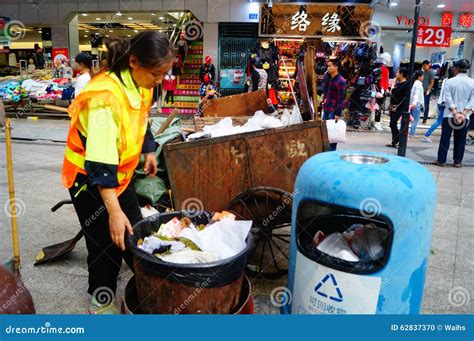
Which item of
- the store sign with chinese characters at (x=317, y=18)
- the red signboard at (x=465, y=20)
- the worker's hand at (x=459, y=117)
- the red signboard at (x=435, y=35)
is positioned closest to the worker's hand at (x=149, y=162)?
the worker's hand at (x=459, y=117)

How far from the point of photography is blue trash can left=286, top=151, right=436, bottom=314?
195cm

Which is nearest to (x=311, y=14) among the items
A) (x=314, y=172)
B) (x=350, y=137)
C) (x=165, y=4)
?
(x=350, y=137)

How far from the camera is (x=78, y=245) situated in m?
3.74

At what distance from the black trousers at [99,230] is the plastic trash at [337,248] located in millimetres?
1178

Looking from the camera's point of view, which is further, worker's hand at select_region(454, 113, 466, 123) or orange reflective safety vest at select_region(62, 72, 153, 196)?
worker's hand at select_region(454, 113, 466, 123)

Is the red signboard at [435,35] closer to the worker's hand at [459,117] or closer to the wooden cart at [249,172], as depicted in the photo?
the worker's hand at [459,117]

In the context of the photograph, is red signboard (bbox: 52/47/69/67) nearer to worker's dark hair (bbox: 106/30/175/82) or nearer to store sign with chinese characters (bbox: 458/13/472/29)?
store sign with chinese characters (bbox: 458/13/472/29)

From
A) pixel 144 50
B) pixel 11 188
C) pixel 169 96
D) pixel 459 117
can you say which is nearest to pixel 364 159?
pixel 144 50

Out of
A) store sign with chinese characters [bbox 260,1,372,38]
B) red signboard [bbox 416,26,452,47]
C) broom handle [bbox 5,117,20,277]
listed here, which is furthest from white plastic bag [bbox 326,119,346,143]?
red signboard [bbox 416,26,452,47]

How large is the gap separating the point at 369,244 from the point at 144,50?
1.57 meters

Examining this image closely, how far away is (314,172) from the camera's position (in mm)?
2160

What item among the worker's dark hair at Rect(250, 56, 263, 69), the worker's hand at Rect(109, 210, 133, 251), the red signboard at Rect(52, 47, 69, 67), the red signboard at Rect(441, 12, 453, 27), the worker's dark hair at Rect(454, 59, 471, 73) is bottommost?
the worker's hand at Rect(109, 210, 133, 251)

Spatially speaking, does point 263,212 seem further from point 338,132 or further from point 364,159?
point 338,132
